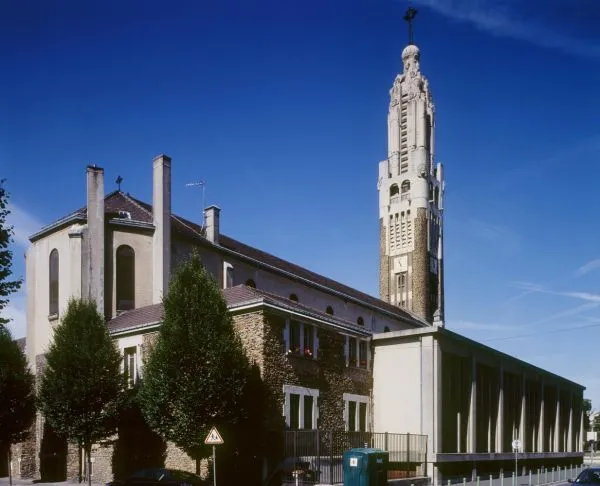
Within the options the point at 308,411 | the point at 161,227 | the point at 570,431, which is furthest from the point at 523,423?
the point at 161,227

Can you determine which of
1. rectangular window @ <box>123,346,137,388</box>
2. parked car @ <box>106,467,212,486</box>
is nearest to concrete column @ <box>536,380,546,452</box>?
rectangular window @ <box>123,346,137,388</box>

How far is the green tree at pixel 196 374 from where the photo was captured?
2545 centimetres

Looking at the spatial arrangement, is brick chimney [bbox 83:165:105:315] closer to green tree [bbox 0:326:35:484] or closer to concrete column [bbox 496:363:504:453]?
green tree [bbox 0:326:35:484]

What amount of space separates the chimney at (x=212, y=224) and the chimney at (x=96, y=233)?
7.69 meters

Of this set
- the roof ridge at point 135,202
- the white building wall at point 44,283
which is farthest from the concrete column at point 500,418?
the white building wall at point 44,283

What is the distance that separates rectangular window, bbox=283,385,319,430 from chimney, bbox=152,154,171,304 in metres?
11.2

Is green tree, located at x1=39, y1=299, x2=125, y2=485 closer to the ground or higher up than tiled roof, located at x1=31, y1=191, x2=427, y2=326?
closer to the ground

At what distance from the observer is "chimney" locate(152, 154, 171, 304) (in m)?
37.7

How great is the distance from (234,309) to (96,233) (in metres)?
11.2

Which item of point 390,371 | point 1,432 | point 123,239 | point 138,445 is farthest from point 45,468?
point 390,371

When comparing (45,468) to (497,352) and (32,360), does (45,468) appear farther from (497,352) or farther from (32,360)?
(497,352)

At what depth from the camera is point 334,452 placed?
2848cm

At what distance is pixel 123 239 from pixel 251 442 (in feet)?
51.3

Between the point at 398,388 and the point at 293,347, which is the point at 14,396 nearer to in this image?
the point at 293,347
